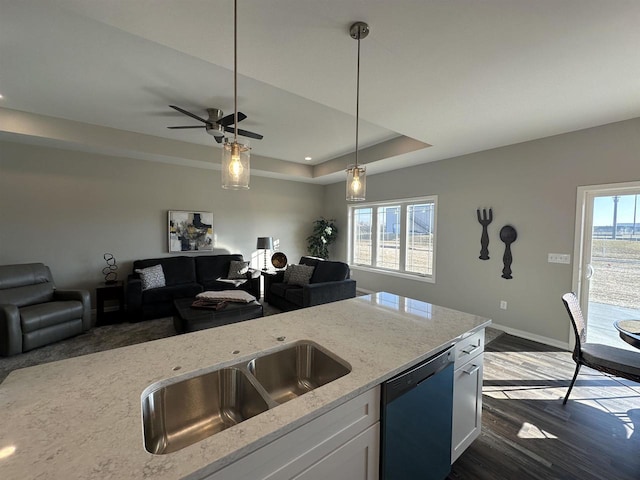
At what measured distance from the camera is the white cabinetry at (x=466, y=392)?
1541mm

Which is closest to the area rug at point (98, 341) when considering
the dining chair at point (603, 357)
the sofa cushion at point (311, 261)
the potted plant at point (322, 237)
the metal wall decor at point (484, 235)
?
the metal wall decor at point (484, 235)

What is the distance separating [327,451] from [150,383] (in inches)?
27.4

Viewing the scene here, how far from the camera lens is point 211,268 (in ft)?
16.6

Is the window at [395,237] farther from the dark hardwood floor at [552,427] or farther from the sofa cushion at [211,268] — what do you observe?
the sofa cushion at [211,268]

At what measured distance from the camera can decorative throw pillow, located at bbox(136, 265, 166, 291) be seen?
13.8ft

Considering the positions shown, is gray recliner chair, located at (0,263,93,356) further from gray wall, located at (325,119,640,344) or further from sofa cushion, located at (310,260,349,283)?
gray wall, located at (325,119,640,344)

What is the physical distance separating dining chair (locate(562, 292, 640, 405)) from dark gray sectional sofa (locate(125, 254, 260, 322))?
4.34 meters

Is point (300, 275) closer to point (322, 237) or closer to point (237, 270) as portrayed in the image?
point (237, 270)

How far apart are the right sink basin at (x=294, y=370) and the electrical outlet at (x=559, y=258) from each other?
3.58m

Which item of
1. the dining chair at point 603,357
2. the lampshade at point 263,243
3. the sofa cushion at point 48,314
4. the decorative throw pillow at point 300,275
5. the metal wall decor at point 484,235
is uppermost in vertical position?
the metal wall decor at point 484,235

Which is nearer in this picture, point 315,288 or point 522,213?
point 522,213

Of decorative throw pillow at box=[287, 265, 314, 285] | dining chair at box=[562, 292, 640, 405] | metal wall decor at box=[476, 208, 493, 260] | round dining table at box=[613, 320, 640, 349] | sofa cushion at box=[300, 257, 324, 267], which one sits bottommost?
dining chair at box=[562, 292, 640, 405]

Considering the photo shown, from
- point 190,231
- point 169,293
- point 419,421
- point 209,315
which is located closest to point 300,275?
point 209,315

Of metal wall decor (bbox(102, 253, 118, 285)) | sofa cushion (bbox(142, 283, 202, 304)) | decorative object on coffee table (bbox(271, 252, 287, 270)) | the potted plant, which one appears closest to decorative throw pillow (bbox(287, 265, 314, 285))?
decorative object on coffee table (bbox(271, 252, 287, 270))
